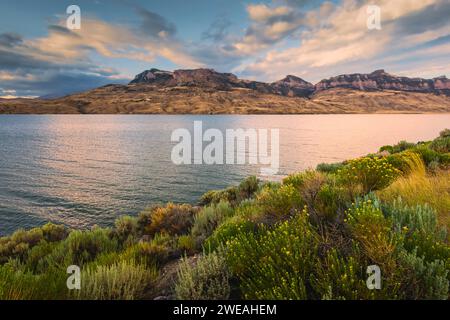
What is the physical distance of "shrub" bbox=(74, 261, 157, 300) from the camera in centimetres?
377

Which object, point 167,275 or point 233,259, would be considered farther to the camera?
point 167,275

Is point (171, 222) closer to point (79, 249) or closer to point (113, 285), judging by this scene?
point (79, 249)

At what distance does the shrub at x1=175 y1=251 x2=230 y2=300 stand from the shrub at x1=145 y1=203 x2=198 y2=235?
210 inches

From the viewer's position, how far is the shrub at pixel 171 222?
9.62 m

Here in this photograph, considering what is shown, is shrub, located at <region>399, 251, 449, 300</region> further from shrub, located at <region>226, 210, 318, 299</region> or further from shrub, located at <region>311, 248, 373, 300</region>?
shrub, located at <region>226, 210, 318, 299</region>

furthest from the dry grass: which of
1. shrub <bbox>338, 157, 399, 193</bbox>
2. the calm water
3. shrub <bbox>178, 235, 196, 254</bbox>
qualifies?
the calm water

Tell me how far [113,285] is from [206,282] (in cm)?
135

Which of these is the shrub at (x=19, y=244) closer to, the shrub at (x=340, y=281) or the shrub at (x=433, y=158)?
the shrub at (x=340, y=281)

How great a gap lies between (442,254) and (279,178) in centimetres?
2466

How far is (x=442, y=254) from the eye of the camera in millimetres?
3219

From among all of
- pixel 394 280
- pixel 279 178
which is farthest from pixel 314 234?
pixel 279 178

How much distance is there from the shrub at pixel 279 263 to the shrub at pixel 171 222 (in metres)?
5.56
